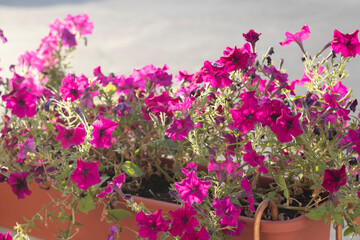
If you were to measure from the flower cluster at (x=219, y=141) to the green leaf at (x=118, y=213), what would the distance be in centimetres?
2

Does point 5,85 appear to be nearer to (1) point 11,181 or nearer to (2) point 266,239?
(1) point 11,181

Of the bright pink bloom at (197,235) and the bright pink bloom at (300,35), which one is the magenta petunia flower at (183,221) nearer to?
the bright pink bloom at (197,235)

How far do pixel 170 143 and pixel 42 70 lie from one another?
3.10 ft

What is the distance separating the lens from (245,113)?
98 centimetres

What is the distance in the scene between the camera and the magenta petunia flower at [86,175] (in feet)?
3.40

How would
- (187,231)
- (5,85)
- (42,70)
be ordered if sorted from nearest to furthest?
(187,231) → (5,85) → (42,70)

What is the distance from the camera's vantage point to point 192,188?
0.96m

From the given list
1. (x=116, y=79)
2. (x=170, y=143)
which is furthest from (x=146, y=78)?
(x=170, y=143)

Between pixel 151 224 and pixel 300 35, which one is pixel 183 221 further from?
pixel 300 35

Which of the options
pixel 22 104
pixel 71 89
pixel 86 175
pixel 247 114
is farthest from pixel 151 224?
pixel 22 104

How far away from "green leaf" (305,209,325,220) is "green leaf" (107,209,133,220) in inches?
15.3

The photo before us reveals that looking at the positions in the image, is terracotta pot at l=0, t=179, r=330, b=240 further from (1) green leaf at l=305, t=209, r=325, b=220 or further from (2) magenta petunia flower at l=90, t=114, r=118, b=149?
(2) magenta petunia flower at l=90, t=114, r=118, b=149

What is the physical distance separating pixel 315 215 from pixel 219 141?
25 cm

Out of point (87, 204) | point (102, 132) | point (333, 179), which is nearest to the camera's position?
point (333, 179)
